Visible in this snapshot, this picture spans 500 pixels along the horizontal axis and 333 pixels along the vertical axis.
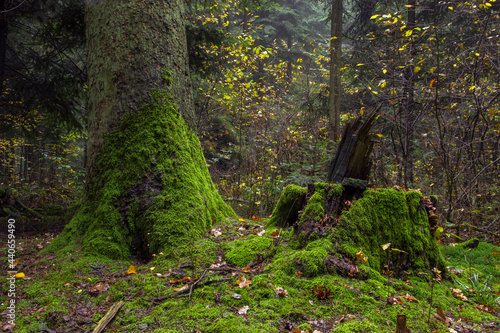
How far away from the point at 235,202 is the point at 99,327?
5074 mm

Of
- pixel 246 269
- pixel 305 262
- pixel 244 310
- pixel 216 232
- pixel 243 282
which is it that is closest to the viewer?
pixel 244 310

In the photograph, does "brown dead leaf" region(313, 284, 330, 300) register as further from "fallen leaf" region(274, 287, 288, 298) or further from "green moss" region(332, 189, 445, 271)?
"green moss" region(332, 189, 445, 271)

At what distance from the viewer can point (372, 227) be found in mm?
3064

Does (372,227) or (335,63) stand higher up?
(335,63)

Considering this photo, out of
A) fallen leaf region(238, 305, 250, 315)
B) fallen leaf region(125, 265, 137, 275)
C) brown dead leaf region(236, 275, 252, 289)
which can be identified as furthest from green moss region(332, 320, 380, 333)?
fallen leaf region(125, 265, 137, 275)

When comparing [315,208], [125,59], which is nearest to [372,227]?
[315,208]

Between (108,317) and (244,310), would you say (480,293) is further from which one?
(108,317)

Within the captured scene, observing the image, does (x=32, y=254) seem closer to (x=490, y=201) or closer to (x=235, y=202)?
(x=235, y=202)

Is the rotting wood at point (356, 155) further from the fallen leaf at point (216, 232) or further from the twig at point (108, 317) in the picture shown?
the twig at point (108, 317)

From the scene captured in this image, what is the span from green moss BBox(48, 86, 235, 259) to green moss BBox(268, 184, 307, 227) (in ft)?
2.80

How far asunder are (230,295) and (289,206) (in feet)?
5.15

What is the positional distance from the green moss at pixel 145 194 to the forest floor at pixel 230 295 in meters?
0.22

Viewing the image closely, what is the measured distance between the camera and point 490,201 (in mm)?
6840

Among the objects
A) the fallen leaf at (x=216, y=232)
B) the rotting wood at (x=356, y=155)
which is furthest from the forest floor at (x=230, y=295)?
the rotting wood at (x=356, y=155)
